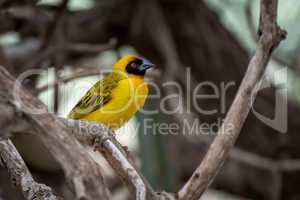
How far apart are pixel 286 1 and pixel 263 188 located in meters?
1.50

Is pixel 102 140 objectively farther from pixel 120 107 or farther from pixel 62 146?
pixel 120 107

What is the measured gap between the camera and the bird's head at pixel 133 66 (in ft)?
13.8

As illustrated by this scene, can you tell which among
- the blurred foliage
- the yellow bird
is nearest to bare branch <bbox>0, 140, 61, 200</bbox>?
the yellow bird

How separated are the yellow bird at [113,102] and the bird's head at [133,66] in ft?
0.55

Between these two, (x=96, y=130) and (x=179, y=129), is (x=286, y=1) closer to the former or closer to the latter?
(x=179, y=129)

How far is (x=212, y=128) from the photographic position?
5039 mm

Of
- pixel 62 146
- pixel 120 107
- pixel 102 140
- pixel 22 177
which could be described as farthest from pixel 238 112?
pixel 62 146

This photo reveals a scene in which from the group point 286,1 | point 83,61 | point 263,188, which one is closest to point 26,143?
point 83,61

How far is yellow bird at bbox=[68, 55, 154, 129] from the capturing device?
3.74 metres

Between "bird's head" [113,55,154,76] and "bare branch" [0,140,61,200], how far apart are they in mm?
1857

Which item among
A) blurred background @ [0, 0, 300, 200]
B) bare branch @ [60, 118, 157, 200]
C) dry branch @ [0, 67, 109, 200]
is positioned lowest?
blurred background @ [0, 0, 300, 200]

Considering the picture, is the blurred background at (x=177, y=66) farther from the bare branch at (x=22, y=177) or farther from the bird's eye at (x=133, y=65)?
the bare branch at (x=22, y=177)

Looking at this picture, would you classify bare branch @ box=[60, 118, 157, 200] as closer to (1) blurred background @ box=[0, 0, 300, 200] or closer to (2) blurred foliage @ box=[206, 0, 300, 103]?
(1) blurred background @ box=[0, 0, 300, 200]

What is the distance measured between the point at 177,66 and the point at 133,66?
630 millimetres
